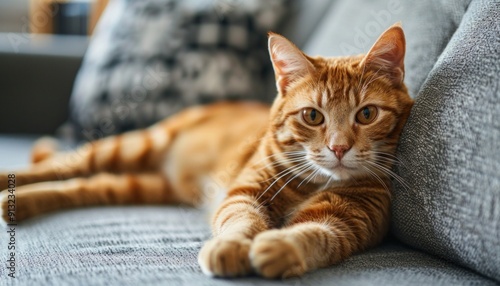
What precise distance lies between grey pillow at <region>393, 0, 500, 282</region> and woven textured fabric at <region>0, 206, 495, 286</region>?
0.06 m

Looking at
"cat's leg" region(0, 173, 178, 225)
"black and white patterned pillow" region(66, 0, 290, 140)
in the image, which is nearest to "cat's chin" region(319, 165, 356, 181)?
"cat's leg" region(0, 173, 178, 225)

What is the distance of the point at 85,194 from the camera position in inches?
68.5

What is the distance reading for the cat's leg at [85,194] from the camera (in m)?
1.49

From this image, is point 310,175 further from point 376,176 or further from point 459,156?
point 459,156

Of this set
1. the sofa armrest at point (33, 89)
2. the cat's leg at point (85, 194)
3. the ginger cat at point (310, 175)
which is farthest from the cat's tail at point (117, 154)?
the sofa armrest at point (33, 89)

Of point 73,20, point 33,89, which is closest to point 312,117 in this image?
point 33,89

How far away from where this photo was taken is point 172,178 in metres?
2.02

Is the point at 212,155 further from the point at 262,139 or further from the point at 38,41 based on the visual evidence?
the point at 38,41

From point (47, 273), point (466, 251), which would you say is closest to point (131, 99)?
point (47, 273)

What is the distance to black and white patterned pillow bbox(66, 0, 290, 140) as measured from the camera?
2279mm

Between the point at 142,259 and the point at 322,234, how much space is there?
15.1 inches

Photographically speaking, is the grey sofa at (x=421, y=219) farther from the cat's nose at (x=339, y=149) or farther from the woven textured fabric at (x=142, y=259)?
the cat's nose at (x=339, y=149)

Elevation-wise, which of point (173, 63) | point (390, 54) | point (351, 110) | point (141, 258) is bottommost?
point (141, 258)

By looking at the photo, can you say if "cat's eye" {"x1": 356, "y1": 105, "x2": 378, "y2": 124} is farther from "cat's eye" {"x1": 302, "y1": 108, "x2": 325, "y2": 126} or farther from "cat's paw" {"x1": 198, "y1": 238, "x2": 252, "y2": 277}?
"cat's paw" {"x1": 198, "y1": 238, "x2": 252, "y2": 277}
